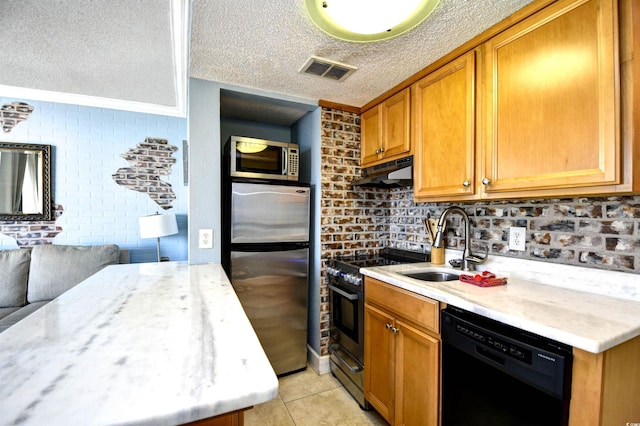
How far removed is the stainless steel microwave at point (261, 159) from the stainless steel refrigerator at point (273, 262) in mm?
146

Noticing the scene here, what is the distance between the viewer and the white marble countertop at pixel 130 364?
1.59 feet

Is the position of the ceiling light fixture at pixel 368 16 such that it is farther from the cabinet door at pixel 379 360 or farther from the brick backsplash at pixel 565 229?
the cabinet door at pixel 379 360

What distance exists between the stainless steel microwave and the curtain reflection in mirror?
6.55 feet

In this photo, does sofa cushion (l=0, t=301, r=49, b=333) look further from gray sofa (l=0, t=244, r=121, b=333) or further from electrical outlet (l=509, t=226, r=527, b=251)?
electrical outlet (l=509, t=226, r=527, b=251)

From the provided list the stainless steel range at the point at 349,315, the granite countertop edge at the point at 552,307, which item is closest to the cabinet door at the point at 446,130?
the granite countertop edge at the point at 552,307

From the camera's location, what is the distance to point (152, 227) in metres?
2.62

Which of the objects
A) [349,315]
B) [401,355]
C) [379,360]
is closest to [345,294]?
[349,315]

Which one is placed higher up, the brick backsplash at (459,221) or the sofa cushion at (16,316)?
the brick backsplash at (459,221)

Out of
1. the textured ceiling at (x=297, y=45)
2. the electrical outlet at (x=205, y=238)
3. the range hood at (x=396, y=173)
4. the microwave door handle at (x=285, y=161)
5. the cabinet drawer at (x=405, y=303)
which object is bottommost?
the cabinet drawer at (x=405, y=303)

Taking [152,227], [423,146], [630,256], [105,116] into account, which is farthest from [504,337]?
[105,116]

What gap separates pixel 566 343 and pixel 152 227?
2899 mm

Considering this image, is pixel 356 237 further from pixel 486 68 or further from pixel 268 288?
pixel 486 68

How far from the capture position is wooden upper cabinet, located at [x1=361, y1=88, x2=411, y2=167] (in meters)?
2.00

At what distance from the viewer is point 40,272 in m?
2.46
